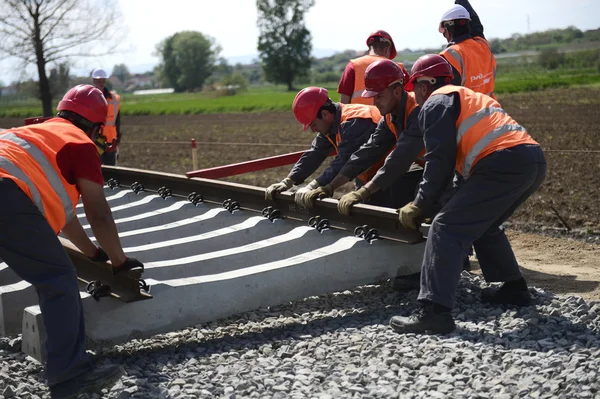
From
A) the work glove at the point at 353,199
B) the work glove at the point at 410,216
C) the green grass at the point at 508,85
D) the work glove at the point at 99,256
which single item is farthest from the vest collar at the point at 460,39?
the green grass at the point at 508,85

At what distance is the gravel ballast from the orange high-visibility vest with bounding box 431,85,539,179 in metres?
1.09

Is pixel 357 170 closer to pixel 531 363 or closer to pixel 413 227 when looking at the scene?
pixel 413 227

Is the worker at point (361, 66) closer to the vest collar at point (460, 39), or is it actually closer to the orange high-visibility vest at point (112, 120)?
the vest collar at point (460, 39)

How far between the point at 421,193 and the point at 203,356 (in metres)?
1.77

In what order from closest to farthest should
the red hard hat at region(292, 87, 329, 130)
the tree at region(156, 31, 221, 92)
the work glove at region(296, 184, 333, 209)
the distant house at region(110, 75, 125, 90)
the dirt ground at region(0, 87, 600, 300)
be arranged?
the work glove at region(296, 184, 333, 209)
the red hard hat at region(292, 87, 329, 130)
the dirt ground at region(0, 87, 600, 300)
the tree at region(156, 31, 221, 92)
the distant house at region(110, 75, 125, 90)

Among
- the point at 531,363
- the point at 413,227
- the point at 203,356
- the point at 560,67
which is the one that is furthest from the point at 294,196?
the point at 560,67

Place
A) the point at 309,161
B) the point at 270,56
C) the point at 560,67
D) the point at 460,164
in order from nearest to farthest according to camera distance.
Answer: the point at 460,164 → the point at 309,161 → the point at 560,67 → the point at 270,56

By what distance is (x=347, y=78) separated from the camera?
318 inches

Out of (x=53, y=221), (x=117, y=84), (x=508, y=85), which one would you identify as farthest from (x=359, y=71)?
(x=117, y=84)

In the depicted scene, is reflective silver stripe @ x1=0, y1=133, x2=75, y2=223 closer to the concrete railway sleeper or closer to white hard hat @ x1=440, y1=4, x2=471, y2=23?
the concrete railway sleeper

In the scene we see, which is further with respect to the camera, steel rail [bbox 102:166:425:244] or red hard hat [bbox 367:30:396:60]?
red hard hat [bbox 367:30:396:60]

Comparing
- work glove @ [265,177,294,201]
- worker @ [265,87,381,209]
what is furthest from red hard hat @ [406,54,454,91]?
work glove @ [265,177,294,201]

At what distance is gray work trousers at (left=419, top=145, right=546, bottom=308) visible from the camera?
16.2 feet

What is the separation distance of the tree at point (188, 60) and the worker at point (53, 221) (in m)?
112
